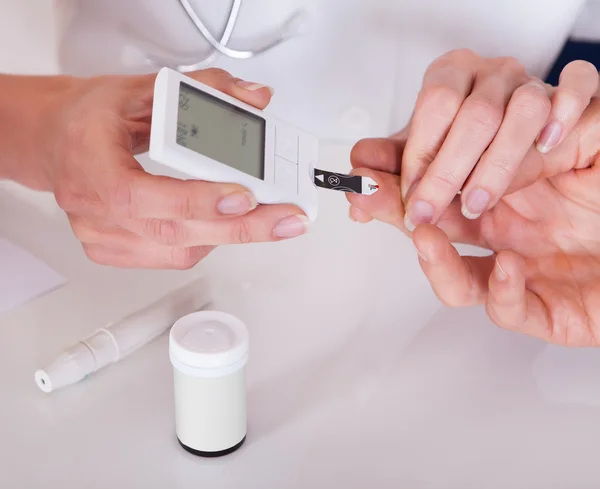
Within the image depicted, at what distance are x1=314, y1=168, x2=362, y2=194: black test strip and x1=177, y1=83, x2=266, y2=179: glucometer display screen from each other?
0.05 meters

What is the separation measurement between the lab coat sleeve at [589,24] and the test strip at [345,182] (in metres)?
0.43

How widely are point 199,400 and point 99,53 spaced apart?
0.56 metres

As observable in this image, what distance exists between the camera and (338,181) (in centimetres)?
54

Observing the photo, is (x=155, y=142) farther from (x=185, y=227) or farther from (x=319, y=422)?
(x=319, y=422)

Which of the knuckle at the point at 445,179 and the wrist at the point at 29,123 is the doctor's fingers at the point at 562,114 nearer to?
the knuckle at the point at 445,179

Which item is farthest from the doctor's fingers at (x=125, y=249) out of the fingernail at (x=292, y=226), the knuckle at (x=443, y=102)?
the knuckle at (x=443, y=102)

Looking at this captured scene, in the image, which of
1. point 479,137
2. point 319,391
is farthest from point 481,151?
point 319,391

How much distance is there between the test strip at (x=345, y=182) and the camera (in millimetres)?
534

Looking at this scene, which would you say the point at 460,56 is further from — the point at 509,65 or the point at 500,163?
the point at 500,163

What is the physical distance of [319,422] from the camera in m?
0.57

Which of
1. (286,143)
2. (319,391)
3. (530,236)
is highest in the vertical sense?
(286,143)

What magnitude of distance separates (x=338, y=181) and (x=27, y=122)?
31 cm

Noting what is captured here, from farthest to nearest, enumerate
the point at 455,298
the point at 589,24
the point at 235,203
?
the point at 589,24 < the point at 455,298 < the point at 235,203

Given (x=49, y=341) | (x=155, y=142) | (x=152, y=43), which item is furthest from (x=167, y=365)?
(x=152, y=43)
